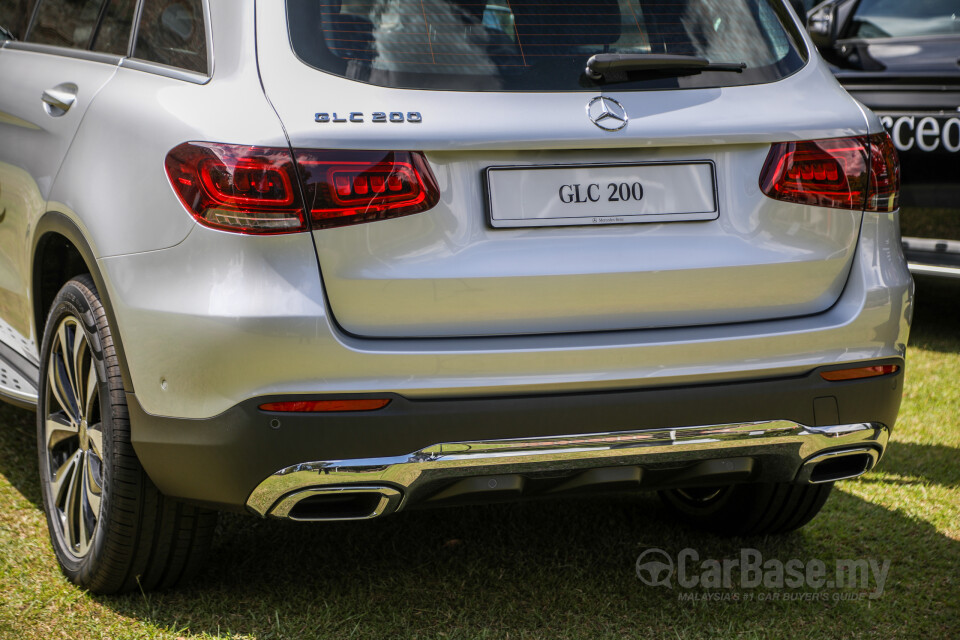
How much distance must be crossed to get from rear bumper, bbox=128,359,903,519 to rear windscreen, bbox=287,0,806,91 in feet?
2.25

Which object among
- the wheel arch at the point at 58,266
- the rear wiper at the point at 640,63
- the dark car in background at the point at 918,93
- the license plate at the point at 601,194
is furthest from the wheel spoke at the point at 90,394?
the dark car in background at the point at 918,93

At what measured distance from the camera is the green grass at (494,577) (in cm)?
285

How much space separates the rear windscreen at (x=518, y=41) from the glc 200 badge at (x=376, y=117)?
8 cm

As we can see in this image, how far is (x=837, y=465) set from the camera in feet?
9.11

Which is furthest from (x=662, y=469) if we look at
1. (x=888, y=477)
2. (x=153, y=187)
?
(x=888, y=477)

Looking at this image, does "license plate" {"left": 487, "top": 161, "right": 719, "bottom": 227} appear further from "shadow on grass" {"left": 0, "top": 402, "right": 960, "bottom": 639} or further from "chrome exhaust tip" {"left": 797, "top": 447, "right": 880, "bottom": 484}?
"shadow on grass" {"left": 0, "top": 402, "right": 960, "bottom": 639}

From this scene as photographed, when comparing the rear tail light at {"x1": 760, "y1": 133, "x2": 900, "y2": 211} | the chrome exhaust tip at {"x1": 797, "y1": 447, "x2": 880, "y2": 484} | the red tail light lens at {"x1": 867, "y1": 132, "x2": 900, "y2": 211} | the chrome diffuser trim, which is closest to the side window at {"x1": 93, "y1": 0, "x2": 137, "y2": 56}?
the chrome diffuser trim

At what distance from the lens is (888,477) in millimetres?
3992

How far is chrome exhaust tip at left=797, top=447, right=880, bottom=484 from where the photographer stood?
2.71 meters

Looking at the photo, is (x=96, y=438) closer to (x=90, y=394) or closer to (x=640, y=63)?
(x=90, y=394)

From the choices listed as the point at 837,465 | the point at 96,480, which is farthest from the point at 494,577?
the point at 96,480

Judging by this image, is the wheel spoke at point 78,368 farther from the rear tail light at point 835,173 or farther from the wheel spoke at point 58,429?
the rear tail light at point 835,173
